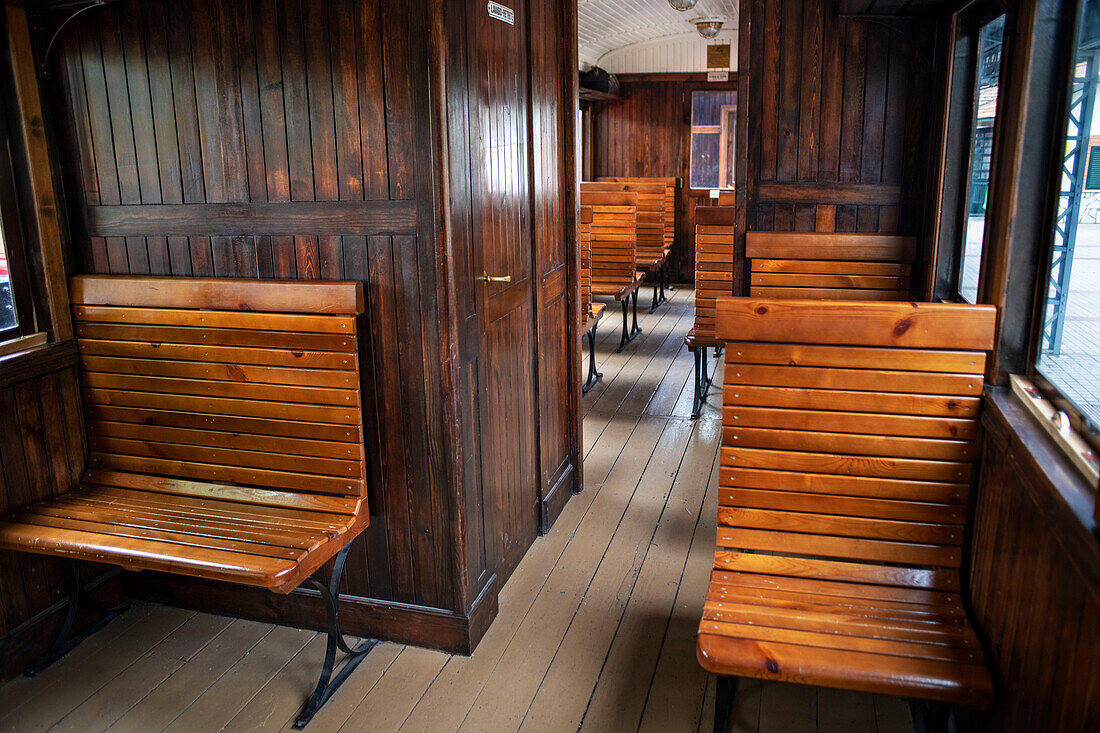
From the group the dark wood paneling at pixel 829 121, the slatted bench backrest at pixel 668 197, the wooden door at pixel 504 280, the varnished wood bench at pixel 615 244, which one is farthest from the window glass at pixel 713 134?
the wooden door at pixel 504 280

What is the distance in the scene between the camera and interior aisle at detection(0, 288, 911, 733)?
2.52m

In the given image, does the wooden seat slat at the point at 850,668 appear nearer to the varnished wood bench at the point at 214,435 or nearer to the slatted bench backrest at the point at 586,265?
the varnished wood bench at the point at 214,435

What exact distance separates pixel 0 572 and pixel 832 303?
2701mm

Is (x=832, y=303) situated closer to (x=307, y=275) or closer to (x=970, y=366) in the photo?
(x=970, y=366)

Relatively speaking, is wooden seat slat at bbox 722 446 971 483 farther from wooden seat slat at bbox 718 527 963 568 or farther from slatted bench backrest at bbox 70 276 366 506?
slatted bench backrest at bbox 70 276 366 506

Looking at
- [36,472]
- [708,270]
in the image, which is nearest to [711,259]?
[708,270]

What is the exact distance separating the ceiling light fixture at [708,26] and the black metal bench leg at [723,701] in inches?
333

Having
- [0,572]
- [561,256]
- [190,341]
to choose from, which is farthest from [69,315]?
[561,256]

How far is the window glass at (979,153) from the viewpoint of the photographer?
2975 mm

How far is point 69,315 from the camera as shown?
2.99 meters

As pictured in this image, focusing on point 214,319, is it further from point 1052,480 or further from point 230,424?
point 1052,480

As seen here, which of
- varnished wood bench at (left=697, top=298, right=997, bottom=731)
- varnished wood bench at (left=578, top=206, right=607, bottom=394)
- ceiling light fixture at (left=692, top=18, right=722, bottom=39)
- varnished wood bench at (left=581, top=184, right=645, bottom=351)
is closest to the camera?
varnished wood bench at (left=697, top=298, right=997, bottom=731)

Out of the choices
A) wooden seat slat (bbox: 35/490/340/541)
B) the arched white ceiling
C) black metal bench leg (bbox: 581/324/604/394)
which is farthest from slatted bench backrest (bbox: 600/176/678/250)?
wooden seat slat (bbox: 35/490/340/541)

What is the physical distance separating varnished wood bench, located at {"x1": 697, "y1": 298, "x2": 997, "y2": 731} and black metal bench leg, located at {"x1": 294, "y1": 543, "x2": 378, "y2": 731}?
1.17m
